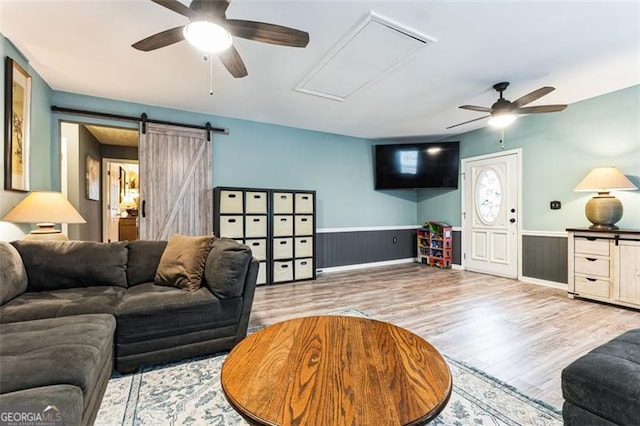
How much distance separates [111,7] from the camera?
6.82 feet

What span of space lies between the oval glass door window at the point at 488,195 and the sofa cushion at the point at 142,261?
195 inches

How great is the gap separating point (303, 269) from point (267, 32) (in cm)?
345

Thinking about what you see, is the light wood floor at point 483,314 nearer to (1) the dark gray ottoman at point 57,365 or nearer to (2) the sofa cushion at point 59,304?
(2) the sofa cushion at point 59,304

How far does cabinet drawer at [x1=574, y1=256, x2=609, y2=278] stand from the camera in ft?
11.0

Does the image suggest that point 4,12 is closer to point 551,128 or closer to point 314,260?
point 314,260

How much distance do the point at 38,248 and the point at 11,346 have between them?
1.23m

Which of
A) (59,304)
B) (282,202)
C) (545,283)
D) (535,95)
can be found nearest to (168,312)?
Result: (59,304)

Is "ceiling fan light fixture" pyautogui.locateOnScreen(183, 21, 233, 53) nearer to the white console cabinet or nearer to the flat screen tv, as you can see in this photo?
the flat screen tv

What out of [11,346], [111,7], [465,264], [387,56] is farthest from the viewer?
[465,264]

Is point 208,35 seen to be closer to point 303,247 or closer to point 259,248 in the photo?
point 259,248

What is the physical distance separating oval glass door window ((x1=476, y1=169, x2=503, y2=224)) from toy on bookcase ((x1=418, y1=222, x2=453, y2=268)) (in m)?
0.68

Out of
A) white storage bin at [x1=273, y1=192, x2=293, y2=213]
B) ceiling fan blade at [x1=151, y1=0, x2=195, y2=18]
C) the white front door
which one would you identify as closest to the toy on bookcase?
the white front door

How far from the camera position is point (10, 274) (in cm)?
195

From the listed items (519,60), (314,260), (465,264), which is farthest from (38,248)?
(465,264)
